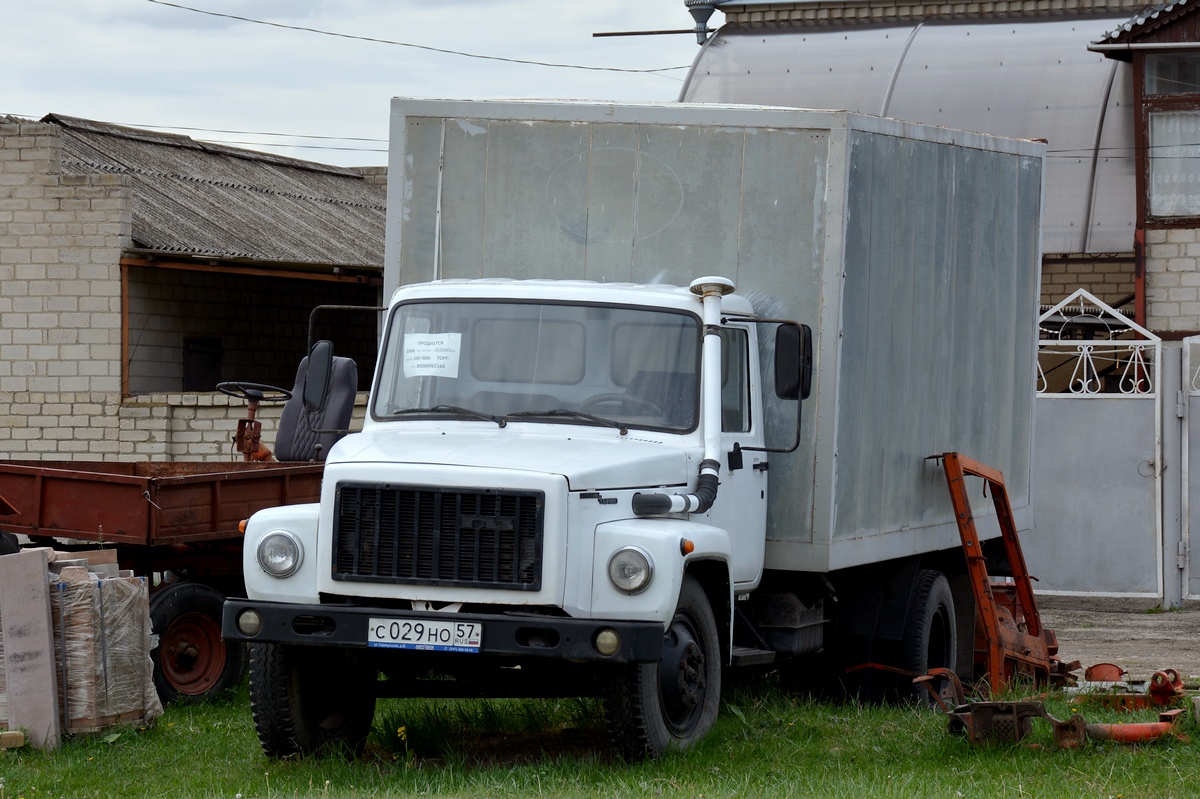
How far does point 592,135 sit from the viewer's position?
337 inches

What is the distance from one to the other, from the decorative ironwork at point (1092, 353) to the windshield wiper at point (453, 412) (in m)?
8.48

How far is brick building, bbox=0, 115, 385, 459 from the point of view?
19547 millimetres

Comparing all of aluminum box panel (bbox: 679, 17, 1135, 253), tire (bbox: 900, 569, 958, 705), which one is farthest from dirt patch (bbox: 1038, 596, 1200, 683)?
aluminum box panel (bbox: 679, 17, 1135, 253)

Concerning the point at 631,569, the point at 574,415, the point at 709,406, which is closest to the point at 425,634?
the point at 631,569

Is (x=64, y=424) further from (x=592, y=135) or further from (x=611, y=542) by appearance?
(x=611, y=542)

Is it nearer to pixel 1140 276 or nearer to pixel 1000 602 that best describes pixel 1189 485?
pixel 1140 276

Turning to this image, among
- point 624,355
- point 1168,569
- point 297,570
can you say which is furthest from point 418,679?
point 1168,569

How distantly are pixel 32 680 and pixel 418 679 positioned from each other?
1941 mm

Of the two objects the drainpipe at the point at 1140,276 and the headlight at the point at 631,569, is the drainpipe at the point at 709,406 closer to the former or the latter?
the headlight at the point at 631,569

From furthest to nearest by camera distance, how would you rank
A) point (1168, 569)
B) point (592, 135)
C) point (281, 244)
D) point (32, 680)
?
1. point (281, 244)
2. point (1168, 569)
3. point (592, 135)
4. point (32, 680)

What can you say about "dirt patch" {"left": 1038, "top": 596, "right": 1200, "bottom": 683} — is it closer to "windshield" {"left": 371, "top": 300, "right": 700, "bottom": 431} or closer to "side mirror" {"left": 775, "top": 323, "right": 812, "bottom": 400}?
"side mirror" {"left": 775, "top": 323, "right": 812, "bottom": 400}

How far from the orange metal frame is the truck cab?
1.71 metres

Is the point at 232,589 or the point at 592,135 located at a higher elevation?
the point at 592,135

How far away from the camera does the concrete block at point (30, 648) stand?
25.7 feet
